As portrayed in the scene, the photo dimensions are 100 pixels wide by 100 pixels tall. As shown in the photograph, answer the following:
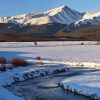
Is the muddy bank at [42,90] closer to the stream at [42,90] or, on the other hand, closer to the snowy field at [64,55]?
the stream at [42,90]

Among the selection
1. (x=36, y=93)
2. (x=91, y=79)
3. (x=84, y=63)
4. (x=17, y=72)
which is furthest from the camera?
(x=84, y=63)

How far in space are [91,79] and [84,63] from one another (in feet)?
48.5

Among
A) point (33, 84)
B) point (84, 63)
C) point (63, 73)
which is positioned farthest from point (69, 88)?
point (84, 63)

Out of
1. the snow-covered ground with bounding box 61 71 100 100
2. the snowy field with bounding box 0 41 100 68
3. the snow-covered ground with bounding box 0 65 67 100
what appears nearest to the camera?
the snow-covered ground with bounding box 61 71 100 100

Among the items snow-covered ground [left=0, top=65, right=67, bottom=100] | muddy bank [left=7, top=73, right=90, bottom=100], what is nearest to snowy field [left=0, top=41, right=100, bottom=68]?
snow-covered ground [left=0, top=65, right=67, bottom=100]

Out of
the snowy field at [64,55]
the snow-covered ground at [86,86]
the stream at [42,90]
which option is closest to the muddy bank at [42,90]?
the stream at [42,90]

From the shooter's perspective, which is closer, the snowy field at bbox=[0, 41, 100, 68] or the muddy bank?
the muddy bank

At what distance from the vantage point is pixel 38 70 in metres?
37.1

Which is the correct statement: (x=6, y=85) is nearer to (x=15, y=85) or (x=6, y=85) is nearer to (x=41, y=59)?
(x=15, y=85)

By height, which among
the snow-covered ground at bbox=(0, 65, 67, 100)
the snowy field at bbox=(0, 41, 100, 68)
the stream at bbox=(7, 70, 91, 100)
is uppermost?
the snowy field at bbox=(0, 41, 100, 68)

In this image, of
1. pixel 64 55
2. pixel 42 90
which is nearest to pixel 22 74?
pixel 42 90

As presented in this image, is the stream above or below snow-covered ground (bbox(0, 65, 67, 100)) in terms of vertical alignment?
below

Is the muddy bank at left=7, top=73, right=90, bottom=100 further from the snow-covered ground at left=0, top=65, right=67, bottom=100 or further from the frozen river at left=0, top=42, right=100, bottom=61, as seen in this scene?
the frozen river at left=0, top=42, right=100, bottom=61

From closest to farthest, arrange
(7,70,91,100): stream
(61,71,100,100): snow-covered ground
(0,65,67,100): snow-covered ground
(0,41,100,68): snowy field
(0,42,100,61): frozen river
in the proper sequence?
(61,71,100,100): snow-covered ground
(7,70,91,100): stream
(0,65,67,100): snow-covered ground
(0,41,100,68): snowy field
(0,42,100,61): frozen river
